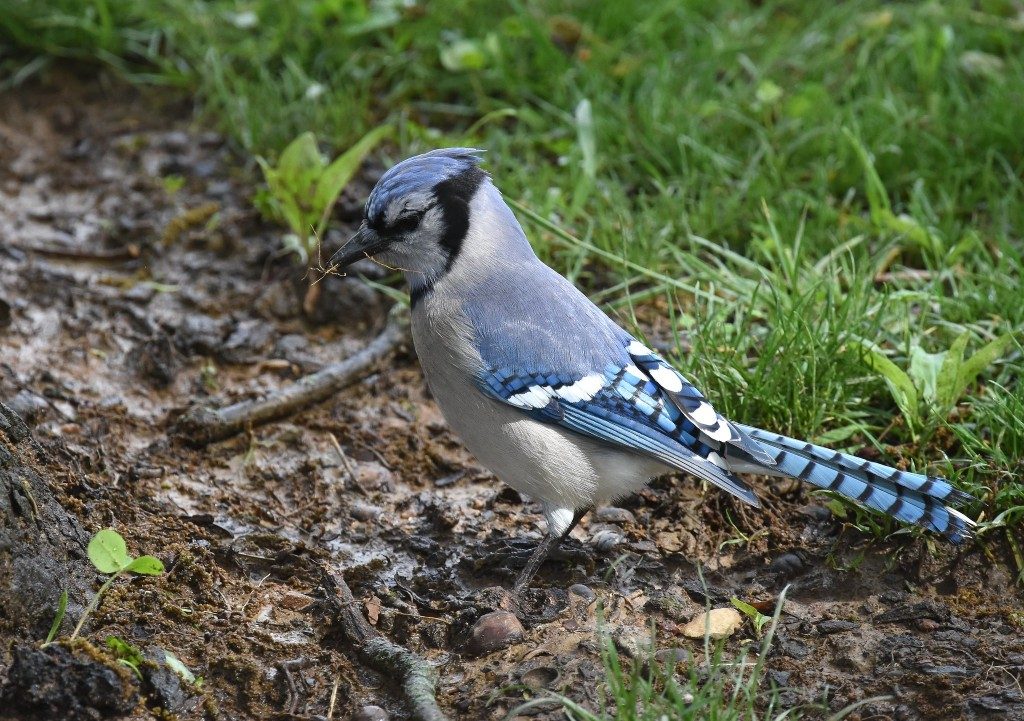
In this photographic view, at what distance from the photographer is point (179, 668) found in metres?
2.52

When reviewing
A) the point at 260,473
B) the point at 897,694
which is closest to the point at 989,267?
the point at 897,694

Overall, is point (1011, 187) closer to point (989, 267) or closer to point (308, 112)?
point (989, 267)

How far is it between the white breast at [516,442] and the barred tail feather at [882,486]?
35 centimetres

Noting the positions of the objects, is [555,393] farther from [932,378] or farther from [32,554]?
[32,554]

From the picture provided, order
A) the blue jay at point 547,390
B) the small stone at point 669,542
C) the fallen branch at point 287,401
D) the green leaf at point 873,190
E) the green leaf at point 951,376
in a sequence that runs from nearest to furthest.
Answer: the blue jay at point 547,390 < the small stone at point 669,542 < the green leaf at point 951,376 < the fallen branch at point 287,401 < the green leaf at point 873,190

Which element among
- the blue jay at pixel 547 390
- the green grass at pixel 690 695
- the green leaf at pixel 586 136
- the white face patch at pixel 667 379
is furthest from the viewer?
the green leaf at pixel 586 136

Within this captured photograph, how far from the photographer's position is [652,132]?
468 centimetres

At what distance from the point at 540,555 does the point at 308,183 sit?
1827mm

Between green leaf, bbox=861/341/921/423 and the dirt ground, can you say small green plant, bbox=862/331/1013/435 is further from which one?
the dirt ground

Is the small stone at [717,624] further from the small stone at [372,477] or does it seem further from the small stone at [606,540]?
the small stone at [372,477]

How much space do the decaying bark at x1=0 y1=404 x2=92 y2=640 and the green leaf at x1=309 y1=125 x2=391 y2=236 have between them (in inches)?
70.9

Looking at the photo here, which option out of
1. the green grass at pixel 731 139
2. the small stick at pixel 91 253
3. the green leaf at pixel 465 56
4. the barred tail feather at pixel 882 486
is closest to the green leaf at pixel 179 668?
the barred tail feather at pixel 882 486

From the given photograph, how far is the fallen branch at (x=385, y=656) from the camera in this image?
8.11 feet

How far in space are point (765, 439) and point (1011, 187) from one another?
1.97 m
